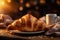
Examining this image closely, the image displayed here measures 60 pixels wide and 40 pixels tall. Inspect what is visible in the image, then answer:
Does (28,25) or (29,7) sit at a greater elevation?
(29,7)

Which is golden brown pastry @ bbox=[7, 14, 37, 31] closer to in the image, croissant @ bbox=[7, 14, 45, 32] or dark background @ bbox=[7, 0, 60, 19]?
croissant @ bbox=[7, 14, 45, 32]

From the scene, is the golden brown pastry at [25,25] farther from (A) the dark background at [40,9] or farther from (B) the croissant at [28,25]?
(A) the dark background at [40,9]

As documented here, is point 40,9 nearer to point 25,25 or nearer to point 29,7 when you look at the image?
point 29,7

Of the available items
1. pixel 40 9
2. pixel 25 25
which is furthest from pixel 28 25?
pixel 40 9

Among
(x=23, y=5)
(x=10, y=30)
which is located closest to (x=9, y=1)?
(x=23, y=5)

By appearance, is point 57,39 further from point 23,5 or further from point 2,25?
point 23,5

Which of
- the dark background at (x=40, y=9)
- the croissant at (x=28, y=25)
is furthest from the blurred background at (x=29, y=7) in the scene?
the croissant at (x=28, y=25)

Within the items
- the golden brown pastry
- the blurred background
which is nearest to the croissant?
the golden brown pastry

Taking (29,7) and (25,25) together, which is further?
(29,7)
